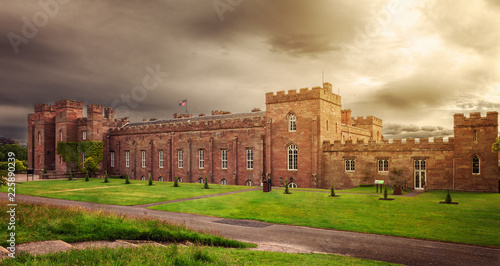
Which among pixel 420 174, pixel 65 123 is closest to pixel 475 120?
pixel 420 174

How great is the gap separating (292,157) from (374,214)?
68.0ft

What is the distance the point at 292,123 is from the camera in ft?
131

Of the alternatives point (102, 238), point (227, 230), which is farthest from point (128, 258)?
point (227, 230)

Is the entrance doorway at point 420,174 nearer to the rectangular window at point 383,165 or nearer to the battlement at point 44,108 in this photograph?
the rectangular window at point 383,165

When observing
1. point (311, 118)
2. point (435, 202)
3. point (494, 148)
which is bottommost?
point (435, 202)

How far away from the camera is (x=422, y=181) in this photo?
109 feet

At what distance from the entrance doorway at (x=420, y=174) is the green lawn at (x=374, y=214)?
912 cm

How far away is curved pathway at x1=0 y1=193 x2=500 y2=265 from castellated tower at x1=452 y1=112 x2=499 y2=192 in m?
21.7

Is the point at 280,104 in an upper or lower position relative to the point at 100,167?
upper

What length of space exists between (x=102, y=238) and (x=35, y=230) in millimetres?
2401

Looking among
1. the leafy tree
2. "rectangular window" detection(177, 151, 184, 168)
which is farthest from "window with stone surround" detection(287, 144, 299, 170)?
the leafy tree

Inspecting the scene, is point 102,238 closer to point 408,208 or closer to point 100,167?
point 408,208

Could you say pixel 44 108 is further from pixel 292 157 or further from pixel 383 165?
pixel 383 165

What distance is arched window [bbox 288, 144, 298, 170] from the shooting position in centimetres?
3922
